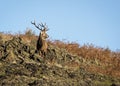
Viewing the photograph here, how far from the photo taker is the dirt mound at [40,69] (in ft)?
61.6

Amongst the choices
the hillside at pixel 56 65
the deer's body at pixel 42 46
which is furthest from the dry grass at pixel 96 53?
the deer's body at pixel 42 46

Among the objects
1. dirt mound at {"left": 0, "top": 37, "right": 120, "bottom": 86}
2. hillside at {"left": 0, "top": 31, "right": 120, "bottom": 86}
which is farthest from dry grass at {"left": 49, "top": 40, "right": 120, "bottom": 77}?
dirt mound at {"left": 0, "top": 37, "right": 120, "bottom": 86}

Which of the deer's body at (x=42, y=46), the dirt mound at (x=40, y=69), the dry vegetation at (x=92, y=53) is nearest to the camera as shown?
the dirt mound at (x=40, y=69)

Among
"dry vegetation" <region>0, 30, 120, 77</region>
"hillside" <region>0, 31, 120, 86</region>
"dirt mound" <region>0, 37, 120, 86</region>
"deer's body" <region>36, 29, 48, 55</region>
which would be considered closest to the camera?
"dirt mound" <region>0, 37, 120, 86</region>

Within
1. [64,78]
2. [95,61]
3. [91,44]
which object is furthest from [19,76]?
[91,44]

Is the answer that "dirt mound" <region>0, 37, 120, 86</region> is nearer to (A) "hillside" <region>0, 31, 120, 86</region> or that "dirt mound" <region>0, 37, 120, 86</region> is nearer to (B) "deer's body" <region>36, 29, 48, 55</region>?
(A) "hillside" <region>0, 31, 120, 86</region>

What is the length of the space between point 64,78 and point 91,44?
13.2 metres

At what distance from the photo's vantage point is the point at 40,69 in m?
20.4

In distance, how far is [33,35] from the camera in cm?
3148

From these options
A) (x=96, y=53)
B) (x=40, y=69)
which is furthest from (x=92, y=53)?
(x=40, y=69)

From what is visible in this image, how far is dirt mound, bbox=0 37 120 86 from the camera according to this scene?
1877cm

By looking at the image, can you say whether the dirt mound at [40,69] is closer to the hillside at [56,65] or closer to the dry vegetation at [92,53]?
the hillside at [56,65]

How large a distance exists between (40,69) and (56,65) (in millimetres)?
3491

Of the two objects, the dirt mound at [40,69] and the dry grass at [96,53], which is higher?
the dry grass at [96,53]
